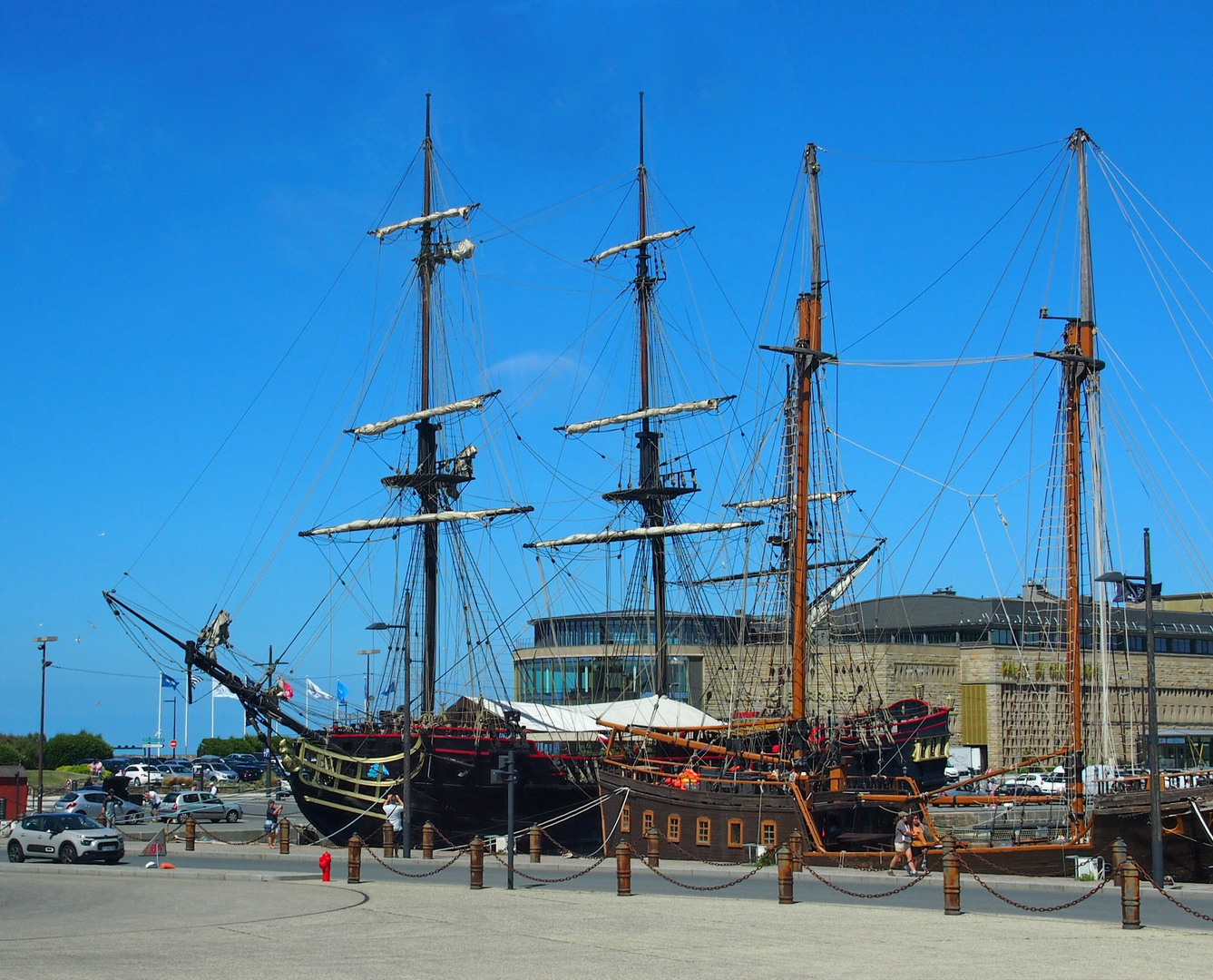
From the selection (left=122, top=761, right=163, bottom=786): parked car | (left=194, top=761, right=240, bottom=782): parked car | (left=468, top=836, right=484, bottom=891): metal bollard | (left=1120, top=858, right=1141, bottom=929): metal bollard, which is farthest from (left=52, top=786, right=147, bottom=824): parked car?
(left=1120, top=858, right=1141, bottom=929): metal bollard

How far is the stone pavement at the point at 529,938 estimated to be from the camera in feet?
53.7

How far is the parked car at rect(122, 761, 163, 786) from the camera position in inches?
2815

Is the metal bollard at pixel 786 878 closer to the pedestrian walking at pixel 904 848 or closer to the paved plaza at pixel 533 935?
the paved plaza at pixel 533 935

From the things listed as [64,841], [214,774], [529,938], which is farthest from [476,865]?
[214,774]

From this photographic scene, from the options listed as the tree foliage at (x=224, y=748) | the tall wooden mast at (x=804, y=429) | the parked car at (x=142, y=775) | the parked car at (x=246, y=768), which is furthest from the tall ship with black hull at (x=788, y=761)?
the tree foliage at (x=224, y=748)

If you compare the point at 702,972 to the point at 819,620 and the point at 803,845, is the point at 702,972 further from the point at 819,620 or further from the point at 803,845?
the point at 819,620

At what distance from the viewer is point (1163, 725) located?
8656cm

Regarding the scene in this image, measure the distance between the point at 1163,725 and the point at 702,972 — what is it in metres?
78.4

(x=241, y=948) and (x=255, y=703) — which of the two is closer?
(x=241, y=948)

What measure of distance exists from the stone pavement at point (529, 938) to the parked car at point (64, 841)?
7.12m

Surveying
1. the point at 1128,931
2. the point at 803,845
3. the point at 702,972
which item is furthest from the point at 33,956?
the point at 803,845

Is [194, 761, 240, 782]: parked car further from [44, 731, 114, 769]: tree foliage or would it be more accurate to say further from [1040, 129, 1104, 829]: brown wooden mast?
[1040, 129, 1104, 829]: brown wooden mast

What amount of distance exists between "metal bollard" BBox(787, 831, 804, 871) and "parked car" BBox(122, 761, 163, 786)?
45.6 metres

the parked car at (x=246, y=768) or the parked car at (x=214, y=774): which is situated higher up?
the parked car at (x=214, y=774)
